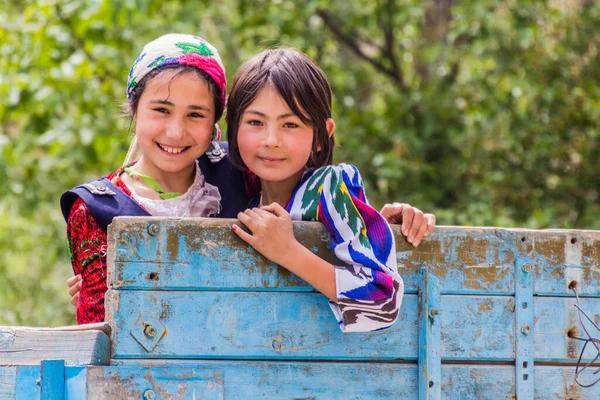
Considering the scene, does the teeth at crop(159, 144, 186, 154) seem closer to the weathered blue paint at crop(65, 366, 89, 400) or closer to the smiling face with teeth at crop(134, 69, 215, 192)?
the smiling face with teeth at crop(134, 69, 215, 192)

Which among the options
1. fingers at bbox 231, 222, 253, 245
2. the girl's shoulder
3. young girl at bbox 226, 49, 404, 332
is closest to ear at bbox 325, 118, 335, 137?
young girl at bbox 226, 49, 404, 332

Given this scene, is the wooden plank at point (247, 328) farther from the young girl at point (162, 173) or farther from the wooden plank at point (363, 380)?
the young girl at point (162, 173)

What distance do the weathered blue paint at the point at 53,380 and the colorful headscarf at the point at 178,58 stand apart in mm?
1005

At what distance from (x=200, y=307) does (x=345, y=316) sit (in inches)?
14.6

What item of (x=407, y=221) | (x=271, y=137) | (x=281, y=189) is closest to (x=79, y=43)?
(x=281, y=189)

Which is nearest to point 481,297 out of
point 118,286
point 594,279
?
point 594,279

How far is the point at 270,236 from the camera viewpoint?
2053mm

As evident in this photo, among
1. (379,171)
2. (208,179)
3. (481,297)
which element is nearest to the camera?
(481,297)

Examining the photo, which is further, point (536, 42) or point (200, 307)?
point (536, 42)

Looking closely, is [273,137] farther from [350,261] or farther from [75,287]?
[75,287]

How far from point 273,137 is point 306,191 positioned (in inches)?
8.4

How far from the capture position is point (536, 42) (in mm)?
5840

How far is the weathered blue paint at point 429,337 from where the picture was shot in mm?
2135

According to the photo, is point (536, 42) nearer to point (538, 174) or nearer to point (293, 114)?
point (538, 174)
